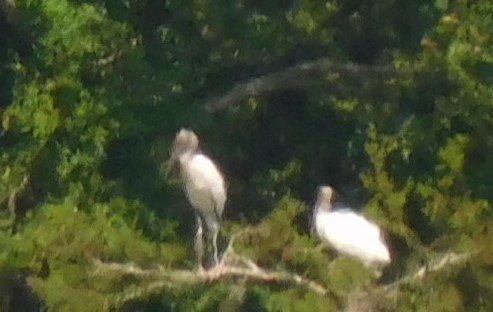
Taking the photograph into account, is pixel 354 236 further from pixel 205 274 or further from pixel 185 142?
pixel 185 142

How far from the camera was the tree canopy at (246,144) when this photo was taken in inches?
85.5

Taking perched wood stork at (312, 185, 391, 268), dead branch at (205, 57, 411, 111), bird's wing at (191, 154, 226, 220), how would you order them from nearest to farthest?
perched wood stork at (312, 185, 391, 268) → bird's wing at (191, 154, 226, 220) → dead branch at (205, 57, 411, 111)

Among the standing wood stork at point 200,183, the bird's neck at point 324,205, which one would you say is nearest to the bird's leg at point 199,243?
the standing wood stork at point 200,183

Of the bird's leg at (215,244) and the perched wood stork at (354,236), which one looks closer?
the perched wood stork at (354,236)

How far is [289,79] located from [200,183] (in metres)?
0.37

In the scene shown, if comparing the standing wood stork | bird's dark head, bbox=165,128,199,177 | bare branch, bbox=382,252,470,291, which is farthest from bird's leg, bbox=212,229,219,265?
bare branch, bbox=382,252,470,291

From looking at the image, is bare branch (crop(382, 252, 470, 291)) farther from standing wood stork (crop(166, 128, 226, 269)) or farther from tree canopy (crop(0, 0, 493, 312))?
standing wood stork (crop(166, 128, 226, 269))

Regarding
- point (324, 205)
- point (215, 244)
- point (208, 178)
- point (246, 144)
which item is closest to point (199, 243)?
point (215, 244)

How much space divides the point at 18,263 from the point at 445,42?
0.92 m

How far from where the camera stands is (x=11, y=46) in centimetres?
247

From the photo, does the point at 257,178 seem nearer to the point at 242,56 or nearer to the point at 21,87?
the point at 242,56

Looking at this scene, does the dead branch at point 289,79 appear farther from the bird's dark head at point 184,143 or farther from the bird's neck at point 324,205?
the bird's neck at point 324,205

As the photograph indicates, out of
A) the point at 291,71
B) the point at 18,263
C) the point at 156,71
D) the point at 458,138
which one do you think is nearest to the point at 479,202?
the point at 458,138

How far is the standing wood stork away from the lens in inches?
84.4
